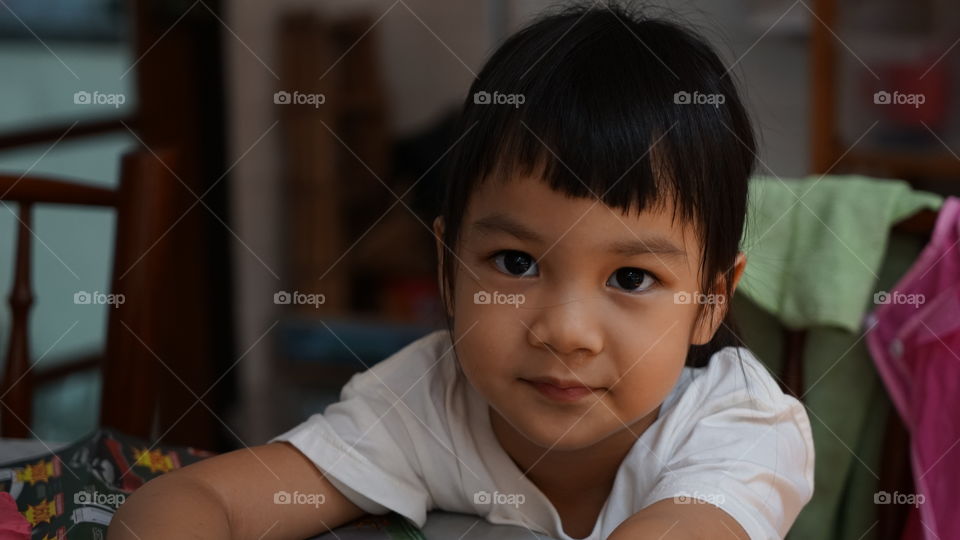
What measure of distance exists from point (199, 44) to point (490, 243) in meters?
2.02

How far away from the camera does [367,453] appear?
918 millimetres

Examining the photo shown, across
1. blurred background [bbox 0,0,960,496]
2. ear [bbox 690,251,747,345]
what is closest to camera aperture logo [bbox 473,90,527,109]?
ear [bbox 690,251,747,345]

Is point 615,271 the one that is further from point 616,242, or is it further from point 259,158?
point 259,158

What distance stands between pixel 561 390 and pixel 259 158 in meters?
2.03

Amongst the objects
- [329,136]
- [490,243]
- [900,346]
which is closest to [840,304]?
[900,346]

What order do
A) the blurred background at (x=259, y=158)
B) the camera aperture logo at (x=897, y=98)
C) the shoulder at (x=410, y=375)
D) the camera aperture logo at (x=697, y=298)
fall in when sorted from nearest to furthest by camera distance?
the camera aperture logo at (x=697, y=298) < the shoulder at (x=410, y=375) < the camera aperture logo at (x=897, y=98) < the blurred background at (x=259, y=158)

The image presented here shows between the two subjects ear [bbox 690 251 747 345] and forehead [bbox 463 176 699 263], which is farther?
ear [bbox 690 251 747 345]

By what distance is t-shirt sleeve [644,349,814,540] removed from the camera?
0.82 metres

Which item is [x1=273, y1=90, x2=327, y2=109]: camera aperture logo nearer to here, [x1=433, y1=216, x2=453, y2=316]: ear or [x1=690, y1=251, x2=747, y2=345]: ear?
[x1=433, y1=216, x2=453, y2=316]: ear

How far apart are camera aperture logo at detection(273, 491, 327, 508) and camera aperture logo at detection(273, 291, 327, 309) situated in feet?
5.65

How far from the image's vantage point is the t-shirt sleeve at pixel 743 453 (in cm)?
82

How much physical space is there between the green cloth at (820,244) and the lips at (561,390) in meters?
0.30

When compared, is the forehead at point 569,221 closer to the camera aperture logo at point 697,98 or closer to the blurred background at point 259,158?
the camera aperture logo at point 697,98

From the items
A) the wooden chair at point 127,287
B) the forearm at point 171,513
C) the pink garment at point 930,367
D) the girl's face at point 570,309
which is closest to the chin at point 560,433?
the girl's face at point 570,309
